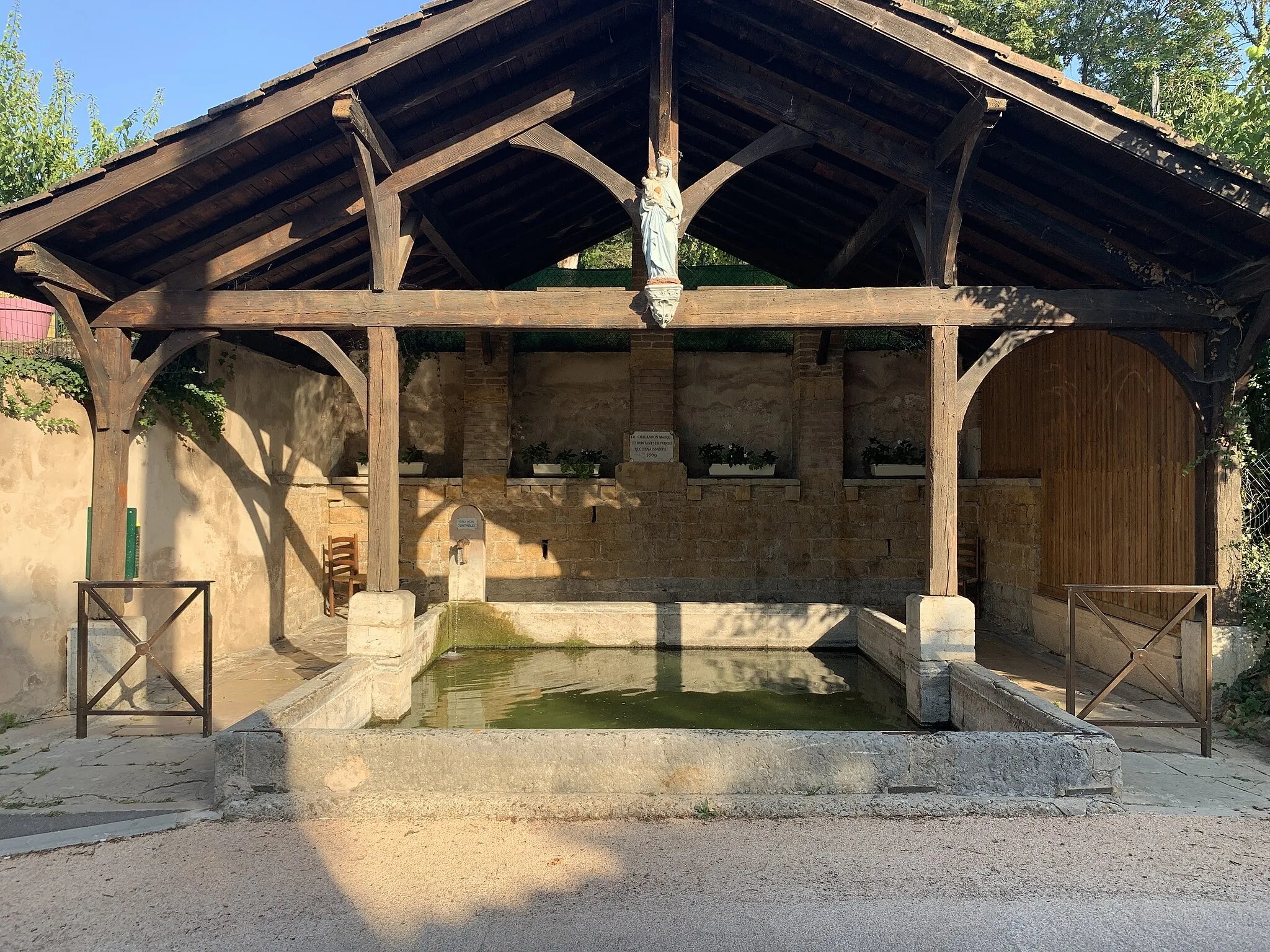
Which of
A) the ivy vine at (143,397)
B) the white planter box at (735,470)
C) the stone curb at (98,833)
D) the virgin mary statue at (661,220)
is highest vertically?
the virgin mary statue at (661,220)

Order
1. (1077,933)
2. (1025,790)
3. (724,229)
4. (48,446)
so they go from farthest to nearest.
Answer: (724,229)
(48,446)
(1025,790)
(1077,933)

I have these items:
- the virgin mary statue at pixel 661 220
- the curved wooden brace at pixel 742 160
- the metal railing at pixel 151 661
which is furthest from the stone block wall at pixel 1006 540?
the metal railing at pixel 151 661

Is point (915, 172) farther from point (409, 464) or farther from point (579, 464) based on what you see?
point (409, 464)

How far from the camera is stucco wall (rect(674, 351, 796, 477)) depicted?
1141 centimetres

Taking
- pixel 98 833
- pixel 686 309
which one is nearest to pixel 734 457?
pixel 686 309

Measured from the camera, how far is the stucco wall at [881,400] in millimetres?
11203

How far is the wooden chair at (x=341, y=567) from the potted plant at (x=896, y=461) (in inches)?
291

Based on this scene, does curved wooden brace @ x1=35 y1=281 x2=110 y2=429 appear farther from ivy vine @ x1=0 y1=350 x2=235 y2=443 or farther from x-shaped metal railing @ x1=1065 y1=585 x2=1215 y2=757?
x-shaped metal railing @ x1=1065 y1=585 x2=1215 y2=757

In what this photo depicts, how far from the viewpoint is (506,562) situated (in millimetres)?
10711

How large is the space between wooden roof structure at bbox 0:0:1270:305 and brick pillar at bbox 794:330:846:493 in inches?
142

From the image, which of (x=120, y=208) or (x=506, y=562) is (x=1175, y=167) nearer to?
(x=120, y=208)

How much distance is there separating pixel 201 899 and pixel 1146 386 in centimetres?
783

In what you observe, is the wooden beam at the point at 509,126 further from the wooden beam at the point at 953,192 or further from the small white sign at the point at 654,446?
the small white sign at the point at 654,446

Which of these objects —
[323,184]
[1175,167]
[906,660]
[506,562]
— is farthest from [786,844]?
[506,562]
